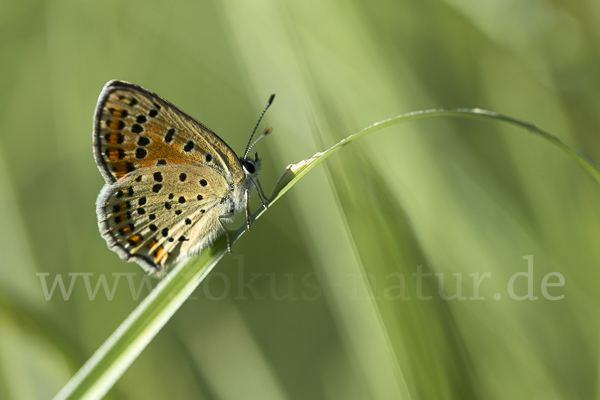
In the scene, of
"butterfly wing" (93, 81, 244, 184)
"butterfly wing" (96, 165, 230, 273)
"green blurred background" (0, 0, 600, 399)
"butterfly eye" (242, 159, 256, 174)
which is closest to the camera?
"green blurred background" (0, 0, 600, 399)

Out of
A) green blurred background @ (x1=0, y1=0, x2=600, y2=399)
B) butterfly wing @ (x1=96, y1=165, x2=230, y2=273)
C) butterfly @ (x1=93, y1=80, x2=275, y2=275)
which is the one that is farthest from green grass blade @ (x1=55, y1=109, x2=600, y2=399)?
butterfly wing @ (x1=96, y1=165, x2=230, y2=273)

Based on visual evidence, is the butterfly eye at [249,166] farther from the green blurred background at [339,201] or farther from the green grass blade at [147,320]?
the green grass blade at [147,320]

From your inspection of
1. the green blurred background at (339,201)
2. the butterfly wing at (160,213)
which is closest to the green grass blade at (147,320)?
the green blurred background at (339,201)

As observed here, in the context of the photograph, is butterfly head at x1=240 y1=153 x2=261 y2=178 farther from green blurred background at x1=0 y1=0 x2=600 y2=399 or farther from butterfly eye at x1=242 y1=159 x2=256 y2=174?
green blurred background at x1=0 y1=0 x2=600 y2=399

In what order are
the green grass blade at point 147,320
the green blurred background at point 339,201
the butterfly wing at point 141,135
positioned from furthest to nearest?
the butterfly wing at point 141,135 < the green blurred background at point 339,201 < the green grass blade at point 147,320

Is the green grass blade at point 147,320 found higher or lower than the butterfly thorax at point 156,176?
lower

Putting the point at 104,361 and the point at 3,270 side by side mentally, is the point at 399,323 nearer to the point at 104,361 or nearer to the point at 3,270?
the point at 104,361

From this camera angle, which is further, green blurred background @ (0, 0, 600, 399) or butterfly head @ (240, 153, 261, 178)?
butterfly head @ (240, 153, 261, 178)

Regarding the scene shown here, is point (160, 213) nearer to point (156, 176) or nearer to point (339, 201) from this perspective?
point (156, 176)
